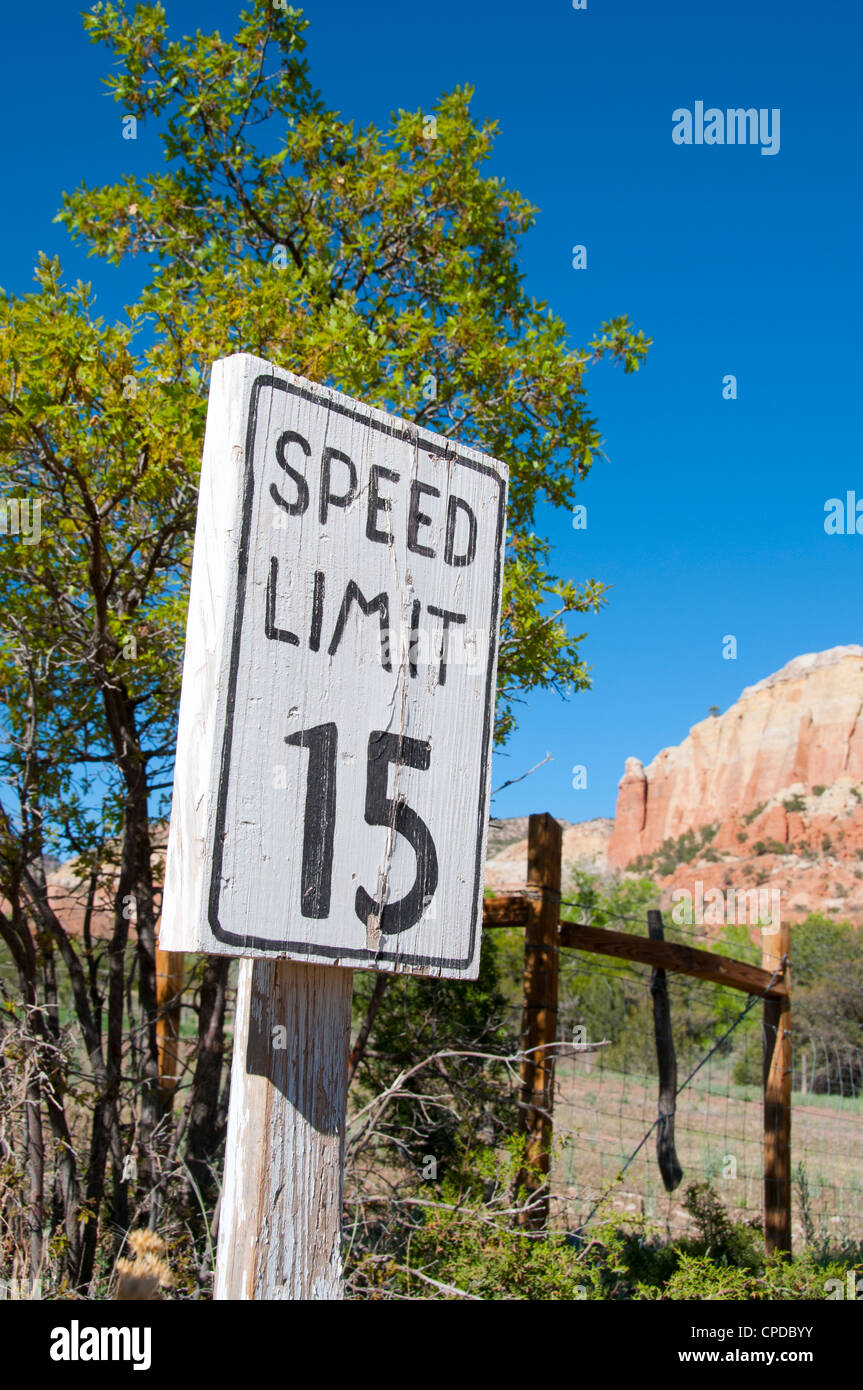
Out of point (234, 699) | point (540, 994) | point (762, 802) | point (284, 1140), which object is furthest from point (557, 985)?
point (762, 802)

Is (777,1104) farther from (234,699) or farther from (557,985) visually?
(234,699)

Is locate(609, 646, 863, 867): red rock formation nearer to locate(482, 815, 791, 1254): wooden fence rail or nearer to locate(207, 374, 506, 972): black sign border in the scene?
locate(482, 815, 791, 1254): wooden fence rail

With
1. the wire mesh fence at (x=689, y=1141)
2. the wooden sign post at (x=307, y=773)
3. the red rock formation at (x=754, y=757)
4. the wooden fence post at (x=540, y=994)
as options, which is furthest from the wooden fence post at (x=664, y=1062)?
the red rock formation at (x=754, y=757)

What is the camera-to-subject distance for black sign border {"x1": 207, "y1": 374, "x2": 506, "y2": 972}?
1399 millimetres

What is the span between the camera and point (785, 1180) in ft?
19.1

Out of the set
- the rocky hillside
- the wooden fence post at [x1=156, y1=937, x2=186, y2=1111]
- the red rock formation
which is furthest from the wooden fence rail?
the red rock formation

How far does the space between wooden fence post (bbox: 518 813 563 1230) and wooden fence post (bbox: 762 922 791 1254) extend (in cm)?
185

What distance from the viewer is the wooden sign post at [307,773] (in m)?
1.44

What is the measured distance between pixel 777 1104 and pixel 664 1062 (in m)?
0.71

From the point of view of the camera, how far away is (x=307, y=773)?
151 cm

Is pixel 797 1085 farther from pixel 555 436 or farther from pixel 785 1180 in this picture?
pixel 555 436

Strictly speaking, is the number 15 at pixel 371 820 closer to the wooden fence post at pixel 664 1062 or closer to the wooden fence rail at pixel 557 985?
the wooden fence rail at pixel 557 985

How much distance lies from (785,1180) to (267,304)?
5341mm
